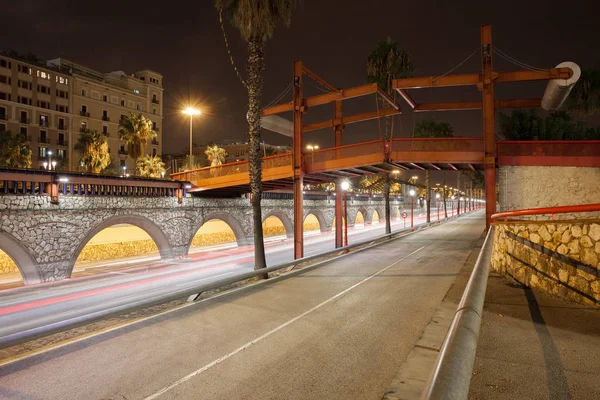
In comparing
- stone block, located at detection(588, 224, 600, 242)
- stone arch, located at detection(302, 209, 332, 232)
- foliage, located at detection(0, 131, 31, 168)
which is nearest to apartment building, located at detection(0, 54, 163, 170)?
foliage, located at detection(0, 131, 31, 168)

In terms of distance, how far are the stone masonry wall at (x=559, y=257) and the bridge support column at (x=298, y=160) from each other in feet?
40.3

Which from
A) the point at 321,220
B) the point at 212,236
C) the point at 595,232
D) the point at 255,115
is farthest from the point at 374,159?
the point at 321,220

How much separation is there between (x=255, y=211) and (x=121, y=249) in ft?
65.2

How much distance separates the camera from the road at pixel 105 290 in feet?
49.4

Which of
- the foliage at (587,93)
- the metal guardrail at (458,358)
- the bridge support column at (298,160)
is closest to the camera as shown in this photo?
the metal guardrail at (458,358)

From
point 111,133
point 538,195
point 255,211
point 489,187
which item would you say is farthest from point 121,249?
point 111,133

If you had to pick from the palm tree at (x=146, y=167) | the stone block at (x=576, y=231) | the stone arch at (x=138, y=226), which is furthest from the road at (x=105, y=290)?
the palm tree at (x=146, y=167)

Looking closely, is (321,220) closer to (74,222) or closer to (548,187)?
(74,222)

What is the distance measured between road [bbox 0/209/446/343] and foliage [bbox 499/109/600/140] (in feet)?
85.9

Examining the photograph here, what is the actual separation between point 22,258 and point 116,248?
1186 centimetres

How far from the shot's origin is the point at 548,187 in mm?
16906

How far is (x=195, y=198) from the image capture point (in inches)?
1171

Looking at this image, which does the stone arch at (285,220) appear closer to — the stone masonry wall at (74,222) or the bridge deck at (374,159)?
the stone masonry wall at (74,222)

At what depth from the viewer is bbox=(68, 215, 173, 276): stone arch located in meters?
21.8
